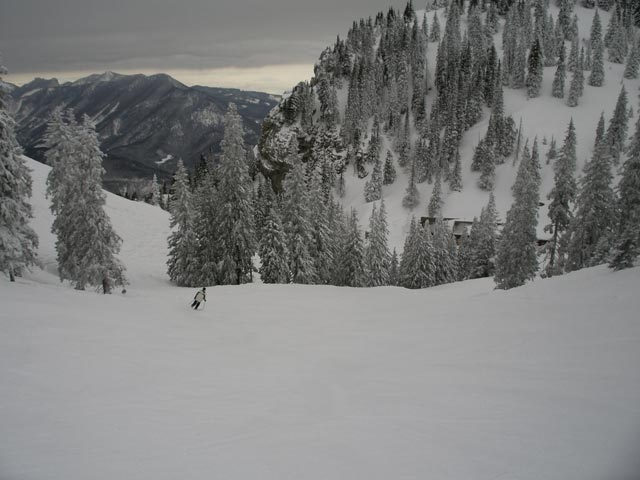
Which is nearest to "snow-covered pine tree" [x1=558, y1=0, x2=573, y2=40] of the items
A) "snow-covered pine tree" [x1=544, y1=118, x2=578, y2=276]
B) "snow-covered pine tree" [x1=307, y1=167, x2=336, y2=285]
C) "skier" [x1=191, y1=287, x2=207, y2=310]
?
"snow-covered pine tree" [x1=544, y1=118, x2=578, y2=276]

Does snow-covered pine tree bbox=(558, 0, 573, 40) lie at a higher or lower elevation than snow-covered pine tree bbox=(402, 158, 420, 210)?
higher

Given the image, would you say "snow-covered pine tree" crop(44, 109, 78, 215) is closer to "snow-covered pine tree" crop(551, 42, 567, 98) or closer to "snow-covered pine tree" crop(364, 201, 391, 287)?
"snow-covered pine tree" crop(364, 201, 391, 287)

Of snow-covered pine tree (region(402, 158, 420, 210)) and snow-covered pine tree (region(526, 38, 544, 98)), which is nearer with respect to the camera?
snow-covered pine tree (region(402, 158, 420, 210))

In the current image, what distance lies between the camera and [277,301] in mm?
24172

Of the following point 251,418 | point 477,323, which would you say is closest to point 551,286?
point 477,323

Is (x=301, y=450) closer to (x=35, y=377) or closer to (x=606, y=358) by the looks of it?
(x=35, y=377)

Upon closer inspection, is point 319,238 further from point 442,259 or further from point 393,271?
point 442,259

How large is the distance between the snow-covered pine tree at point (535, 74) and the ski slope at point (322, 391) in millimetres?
139929

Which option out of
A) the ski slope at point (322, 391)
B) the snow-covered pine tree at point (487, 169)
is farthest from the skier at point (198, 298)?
the snow-covered pine tree at point (487, 169)

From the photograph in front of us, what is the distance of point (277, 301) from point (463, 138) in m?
123

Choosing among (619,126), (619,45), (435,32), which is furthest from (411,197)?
(619,45)

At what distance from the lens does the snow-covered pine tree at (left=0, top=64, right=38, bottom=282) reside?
65.1 feet

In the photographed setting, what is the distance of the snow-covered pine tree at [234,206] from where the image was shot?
3341 centimetres

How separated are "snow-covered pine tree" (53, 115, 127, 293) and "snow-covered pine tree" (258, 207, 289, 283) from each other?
1370cm
